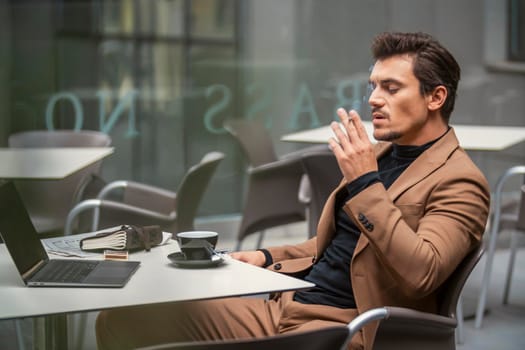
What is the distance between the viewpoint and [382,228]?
216 centimetres

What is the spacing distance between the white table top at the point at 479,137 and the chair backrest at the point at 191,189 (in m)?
0.91

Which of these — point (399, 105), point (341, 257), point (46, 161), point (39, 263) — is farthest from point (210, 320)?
point (46, 161)

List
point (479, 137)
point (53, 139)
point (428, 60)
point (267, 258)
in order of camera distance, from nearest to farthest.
Answer: point (428, 60), point (267, 258), point (479, 137), point (53, 139)

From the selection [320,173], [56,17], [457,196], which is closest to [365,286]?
[457,196]

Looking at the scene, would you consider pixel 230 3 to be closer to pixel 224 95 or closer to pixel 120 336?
pixel 224 95

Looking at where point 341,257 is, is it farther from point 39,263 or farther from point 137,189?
point 137,189

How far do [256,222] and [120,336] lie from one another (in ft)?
7.86

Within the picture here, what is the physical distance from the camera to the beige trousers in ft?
7.91

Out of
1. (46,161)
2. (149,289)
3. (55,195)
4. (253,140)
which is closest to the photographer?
(149,289)

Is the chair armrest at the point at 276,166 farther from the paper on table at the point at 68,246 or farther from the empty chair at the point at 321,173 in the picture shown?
the paper on table at the point at 68,246

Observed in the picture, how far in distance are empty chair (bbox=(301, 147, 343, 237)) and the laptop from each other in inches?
70.5

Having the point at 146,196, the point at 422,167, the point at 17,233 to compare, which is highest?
the point at 422,167

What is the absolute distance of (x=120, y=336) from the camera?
94.9 inches

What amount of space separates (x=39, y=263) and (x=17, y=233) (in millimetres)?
91
